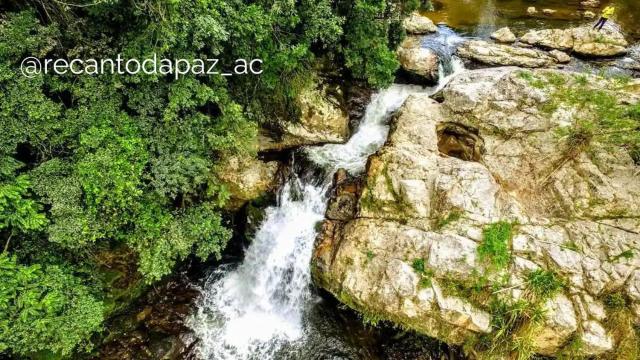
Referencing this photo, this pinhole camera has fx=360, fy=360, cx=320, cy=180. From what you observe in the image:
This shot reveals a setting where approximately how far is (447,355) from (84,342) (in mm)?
8663

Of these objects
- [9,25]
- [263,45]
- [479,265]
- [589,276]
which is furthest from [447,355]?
[9,25]

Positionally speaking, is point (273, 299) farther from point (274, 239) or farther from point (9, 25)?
point (9, 25)

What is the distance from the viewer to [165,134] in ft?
27.3

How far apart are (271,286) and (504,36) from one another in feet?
52.5

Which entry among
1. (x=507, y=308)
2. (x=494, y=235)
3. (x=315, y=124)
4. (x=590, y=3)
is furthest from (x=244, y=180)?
(x=590, y=3)

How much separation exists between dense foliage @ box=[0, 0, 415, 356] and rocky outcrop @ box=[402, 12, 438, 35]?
384 inches

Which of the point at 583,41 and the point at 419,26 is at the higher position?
the point at 419,26

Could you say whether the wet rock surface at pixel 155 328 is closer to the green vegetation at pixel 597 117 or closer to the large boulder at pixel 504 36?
the green vegetation at pixel 597 117

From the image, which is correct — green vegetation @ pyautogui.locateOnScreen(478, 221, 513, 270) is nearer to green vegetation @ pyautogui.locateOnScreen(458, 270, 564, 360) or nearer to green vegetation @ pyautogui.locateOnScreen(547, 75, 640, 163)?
green vegetation @ pyautogui.locateOnScreen(458, 270, 564, 360)

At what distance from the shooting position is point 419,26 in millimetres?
18031

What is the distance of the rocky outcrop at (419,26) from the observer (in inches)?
703

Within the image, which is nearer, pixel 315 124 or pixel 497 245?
pixel 497 245

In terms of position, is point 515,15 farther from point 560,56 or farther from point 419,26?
point 419,26

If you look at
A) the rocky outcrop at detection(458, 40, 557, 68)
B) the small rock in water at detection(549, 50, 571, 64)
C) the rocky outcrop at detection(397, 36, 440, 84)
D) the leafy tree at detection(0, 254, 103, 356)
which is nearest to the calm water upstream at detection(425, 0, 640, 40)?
the rocky outcrop at detection(458, 40, 557, 68)
